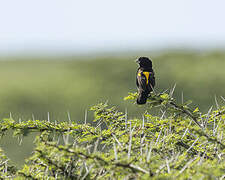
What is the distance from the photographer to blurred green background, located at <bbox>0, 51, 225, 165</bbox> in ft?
88.4

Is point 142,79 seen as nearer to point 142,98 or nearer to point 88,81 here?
point 142,98

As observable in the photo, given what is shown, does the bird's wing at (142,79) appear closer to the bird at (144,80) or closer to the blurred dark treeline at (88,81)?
the bird at (144,80)

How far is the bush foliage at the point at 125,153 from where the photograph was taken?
98.8 inches

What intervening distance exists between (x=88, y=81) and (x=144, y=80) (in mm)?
26890

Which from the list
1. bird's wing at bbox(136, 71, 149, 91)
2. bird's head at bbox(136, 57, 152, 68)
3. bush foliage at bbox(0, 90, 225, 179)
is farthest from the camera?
bird's head at bbox(136, 57, 152, 68)

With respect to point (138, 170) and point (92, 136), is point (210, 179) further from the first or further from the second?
point (92, 136)

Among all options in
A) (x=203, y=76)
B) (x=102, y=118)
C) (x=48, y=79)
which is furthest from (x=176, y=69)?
(x=102, y=118)

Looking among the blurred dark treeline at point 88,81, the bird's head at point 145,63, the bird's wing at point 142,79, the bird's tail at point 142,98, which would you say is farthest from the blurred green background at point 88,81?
the bird's tail at point 142,98

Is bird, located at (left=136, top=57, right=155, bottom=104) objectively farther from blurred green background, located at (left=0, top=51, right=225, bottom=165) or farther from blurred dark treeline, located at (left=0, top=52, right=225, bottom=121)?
blurred dark treeline, located at (left=0, top=52, right=225, bottom=121)

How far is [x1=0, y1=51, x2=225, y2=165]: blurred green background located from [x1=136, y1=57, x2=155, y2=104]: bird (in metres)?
18.1

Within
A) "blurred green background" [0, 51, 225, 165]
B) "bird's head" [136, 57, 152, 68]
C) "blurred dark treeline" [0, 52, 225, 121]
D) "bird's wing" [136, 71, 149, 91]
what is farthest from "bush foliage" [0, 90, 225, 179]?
"blurred dark treeline" [0, 52, 225, 121]

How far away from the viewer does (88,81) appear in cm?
3183

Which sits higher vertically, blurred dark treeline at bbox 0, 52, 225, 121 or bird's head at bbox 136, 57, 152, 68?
bird's head at bbox 136, 57, 152, 68

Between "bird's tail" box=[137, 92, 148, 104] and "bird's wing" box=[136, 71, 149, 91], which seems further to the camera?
"bird's wing" box=[136, 71, 149, 91]
